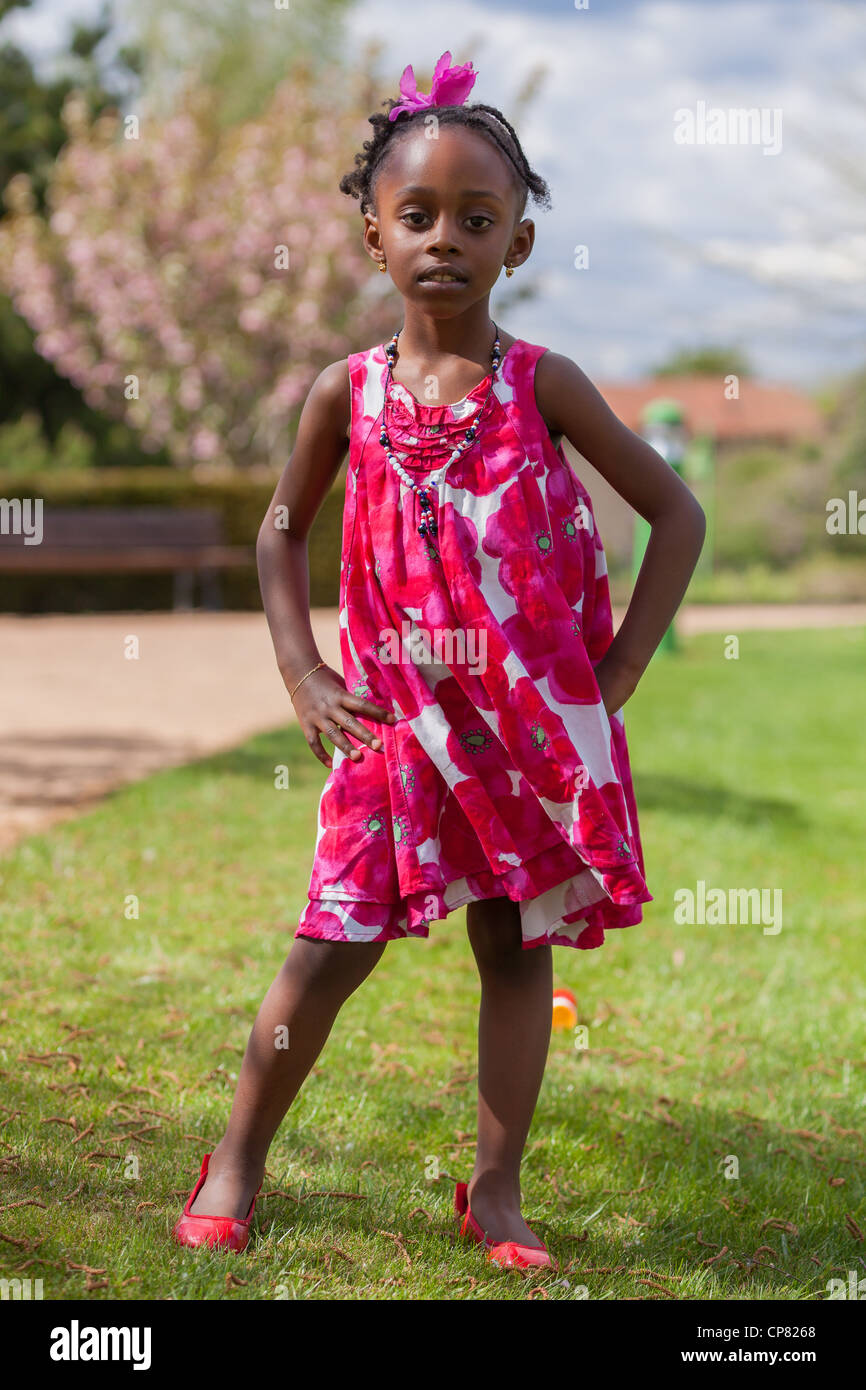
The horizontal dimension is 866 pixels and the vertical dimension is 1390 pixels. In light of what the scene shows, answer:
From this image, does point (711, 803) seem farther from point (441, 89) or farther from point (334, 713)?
point (441, 89)

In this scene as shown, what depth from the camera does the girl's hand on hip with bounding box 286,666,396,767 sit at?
90.0 inches

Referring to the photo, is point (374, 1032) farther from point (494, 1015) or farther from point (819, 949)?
point (819, 949)

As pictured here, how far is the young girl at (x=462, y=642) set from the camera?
2232 millimetres

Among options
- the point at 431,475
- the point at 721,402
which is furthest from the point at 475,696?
the point at 721,402

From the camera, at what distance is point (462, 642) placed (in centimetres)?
224

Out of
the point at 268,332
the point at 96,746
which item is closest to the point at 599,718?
the point at 96,746

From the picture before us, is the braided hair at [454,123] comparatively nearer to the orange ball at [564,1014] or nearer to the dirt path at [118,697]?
the orange ball at [564,1014]

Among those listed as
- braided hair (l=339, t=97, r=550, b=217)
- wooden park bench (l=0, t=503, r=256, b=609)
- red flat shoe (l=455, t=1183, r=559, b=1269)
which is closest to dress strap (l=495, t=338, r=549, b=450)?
braided hair (l=339, t=97, r=550, b=217)

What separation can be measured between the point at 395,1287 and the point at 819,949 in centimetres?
276

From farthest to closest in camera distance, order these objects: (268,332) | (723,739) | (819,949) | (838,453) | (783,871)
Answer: (838,453) → (268,332) → (723,739) → (783,871) → (819,949)

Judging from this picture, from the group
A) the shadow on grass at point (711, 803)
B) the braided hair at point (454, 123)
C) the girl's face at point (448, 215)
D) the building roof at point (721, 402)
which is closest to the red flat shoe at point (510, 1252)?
the girl's face at point (448, 215)

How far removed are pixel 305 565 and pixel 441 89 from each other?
81cm

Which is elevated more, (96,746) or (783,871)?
→ (96,746)

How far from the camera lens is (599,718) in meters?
2.27
